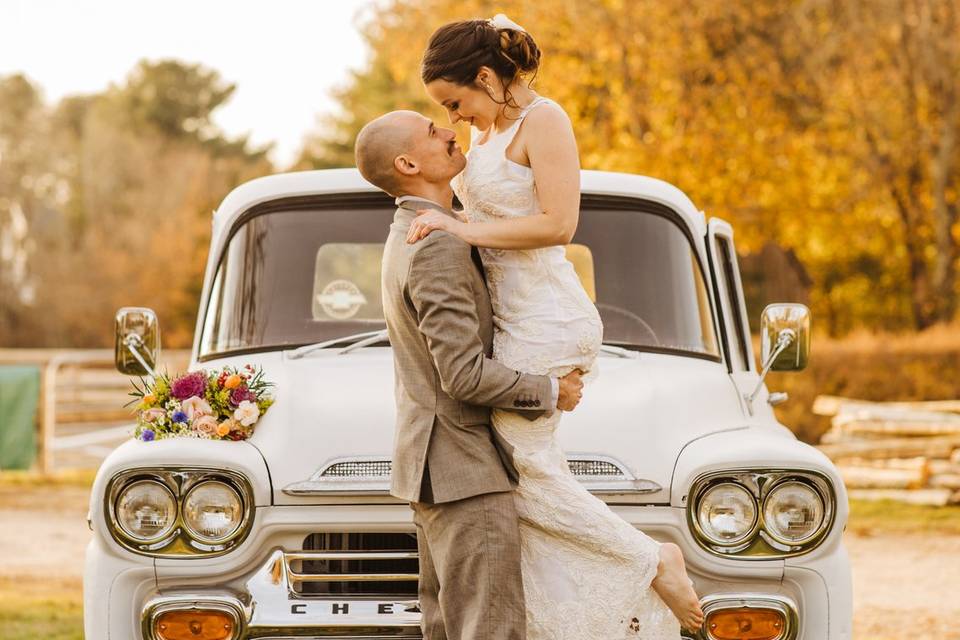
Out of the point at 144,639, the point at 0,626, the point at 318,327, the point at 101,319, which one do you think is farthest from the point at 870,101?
the point at 101,319

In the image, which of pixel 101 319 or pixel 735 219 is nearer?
pixel 735 219

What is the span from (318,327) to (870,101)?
1799cm

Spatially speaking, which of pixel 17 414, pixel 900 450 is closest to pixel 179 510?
pixel 900 450

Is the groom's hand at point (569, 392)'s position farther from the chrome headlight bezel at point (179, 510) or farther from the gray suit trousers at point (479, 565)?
the chrome headlight bezel at point (179, 510)

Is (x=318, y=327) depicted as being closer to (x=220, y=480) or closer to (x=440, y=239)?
(x=220, y=480)

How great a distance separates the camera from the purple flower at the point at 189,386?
4449mm

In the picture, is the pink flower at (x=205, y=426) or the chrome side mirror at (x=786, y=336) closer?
the pink flower at (x=205, y=426)

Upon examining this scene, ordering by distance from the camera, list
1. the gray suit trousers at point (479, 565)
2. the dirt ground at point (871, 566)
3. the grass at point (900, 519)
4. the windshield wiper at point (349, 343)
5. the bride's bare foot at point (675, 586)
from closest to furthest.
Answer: the gray suit trousers at point (479, 565) → the bride's bare foot at point (675, 586) → the windshield wiper at point (349, 343) → the dirt ground at point (871, 566) → the grass at point (900, 519)

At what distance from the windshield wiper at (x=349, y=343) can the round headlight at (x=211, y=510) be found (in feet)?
3.06

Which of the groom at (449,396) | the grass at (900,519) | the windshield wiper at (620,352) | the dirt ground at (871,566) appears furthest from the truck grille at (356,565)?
the grass at (900,519)

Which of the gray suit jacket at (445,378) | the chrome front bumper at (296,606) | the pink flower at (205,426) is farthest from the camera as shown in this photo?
the pink flower at (205,426)

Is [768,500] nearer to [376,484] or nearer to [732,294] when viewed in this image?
[376,484]

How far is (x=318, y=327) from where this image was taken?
5289 mm

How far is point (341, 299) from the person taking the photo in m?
5.39
